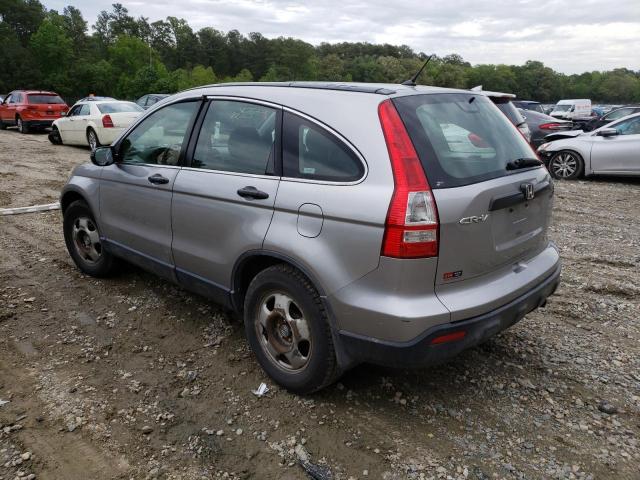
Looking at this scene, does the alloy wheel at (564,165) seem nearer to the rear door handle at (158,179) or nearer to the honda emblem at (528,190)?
the honda emblem at (528,190)

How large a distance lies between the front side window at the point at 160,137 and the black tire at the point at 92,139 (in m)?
11.5

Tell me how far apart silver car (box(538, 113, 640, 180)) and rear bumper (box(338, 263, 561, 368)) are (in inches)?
379

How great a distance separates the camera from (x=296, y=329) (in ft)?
9.69

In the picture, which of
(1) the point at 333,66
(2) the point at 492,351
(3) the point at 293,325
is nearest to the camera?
(3) the point at 293,325

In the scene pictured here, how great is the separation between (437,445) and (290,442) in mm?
788

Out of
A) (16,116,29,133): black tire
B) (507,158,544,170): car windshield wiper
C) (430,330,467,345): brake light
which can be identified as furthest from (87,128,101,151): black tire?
(430,330,467,345): brake light

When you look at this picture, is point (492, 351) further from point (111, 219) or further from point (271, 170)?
point (111, 219)

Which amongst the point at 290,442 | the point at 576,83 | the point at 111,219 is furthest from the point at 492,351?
the point at 576,83

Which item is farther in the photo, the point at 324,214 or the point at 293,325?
the point at 293,325

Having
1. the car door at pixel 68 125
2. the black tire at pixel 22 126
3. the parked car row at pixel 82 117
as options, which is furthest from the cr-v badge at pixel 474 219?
the black tire at pixel 22 126

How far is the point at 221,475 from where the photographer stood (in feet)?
8.27

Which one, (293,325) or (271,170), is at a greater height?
(271,170)

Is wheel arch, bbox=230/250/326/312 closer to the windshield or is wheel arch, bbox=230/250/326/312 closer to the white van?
the windshield

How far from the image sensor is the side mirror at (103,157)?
4.27 meters
